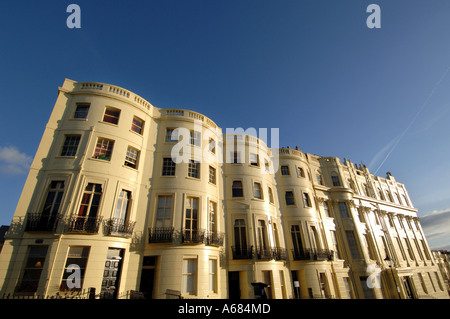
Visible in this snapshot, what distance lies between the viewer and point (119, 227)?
552 inches

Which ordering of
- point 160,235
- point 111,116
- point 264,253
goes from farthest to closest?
point 264,253 → point 111,116 → point 160,235

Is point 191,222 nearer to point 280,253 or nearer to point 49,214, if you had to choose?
point 49,214

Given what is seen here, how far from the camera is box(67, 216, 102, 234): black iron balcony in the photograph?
12625mm

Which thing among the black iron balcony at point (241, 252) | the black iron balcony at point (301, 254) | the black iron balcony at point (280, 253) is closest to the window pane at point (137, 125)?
the black iron balcony at point (241, 252)

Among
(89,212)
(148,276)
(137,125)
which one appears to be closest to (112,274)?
(148,276)

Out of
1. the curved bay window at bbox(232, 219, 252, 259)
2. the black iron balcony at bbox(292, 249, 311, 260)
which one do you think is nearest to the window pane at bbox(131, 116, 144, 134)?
the curved bay window at bbox(232, 219, 252, 259)

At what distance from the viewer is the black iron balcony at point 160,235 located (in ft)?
48.7

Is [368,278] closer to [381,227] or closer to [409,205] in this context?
[381,227]

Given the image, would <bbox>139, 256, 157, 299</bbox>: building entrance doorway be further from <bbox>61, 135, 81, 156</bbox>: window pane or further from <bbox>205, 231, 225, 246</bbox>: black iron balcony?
<bbox>61, 135, 81, 156</bbox>: window pane

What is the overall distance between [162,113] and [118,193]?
334 inches

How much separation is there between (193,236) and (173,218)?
1.92m

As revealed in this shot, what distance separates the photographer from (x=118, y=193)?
14766 mm

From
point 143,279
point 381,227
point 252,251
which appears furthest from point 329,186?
point 143,279

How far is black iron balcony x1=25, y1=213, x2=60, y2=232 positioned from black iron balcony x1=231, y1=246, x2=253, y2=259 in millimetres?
12486
